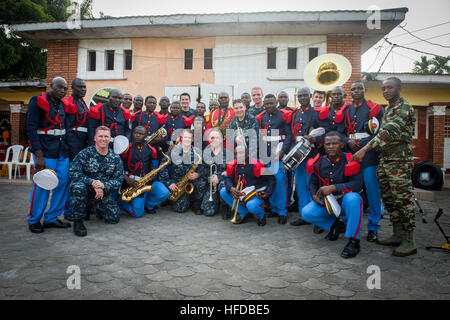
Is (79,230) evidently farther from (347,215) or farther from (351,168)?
(351,168)

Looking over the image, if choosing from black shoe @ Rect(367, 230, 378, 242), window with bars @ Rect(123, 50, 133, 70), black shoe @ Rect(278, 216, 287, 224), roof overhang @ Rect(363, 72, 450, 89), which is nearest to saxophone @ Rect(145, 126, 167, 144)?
black shoe @ Rect(278, 216, 287, 224)

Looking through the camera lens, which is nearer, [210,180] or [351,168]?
[351,168]

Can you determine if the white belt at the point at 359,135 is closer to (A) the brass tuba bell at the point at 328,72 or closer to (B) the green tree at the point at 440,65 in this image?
(A) the brass tuba bell at the point at 328,72

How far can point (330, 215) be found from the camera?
3.74m

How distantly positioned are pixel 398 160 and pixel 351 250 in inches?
48.6

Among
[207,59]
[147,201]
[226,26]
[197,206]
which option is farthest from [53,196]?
[207,59]

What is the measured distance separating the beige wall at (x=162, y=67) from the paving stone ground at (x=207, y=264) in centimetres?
716

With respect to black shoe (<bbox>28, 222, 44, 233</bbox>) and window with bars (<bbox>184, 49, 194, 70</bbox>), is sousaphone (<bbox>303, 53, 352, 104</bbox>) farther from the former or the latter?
window with bars (<bbox>184, 49, 194, 70</bbox>)

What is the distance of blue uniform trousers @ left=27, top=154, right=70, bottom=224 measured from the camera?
400 centimetres

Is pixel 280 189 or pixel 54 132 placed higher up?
pixel 54 132

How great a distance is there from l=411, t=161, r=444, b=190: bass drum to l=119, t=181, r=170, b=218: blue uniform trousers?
26.3 feet

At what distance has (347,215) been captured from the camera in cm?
345

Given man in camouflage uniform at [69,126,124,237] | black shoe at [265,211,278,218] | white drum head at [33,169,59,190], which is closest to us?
white drum head at [33,169,59,190]
